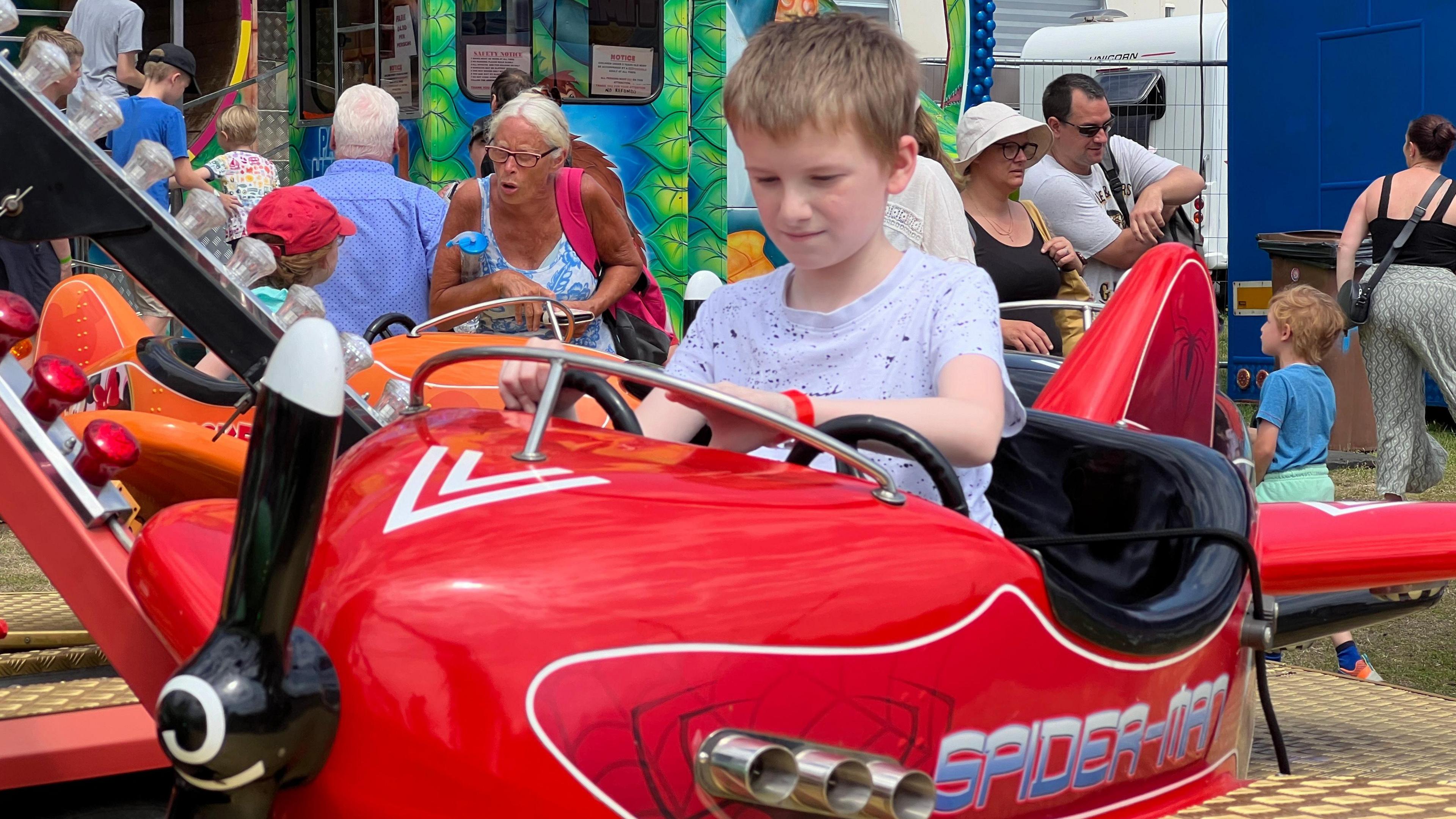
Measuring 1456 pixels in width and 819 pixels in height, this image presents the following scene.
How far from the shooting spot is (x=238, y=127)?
6969mm

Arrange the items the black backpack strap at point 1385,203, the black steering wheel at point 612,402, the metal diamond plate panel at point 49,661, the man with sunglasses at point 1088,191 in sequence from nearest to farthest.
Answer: the black steering wheel at point 612,402
the metal diamond plate panel at point 49,661
the man with sunglasses at point 1088,191
the black backpack strap at point 1385,203

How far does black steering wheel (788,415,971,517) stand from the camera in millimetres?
1542

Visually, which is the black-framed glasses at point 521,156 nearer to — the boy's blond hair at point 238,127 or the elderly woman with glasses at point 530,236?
the elderly woman with glasses at point 530,236

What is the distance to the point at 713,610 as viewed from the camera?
128cm

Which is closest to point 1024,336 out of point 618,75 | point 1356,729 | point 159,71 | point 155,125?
point 1356,729

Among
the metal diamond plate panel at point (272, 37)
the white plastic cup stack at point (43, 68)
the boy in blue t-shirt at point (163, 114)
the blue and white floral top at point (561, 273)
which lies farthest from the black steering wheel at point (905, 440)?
the metal diamond plate panel at point (272, 37)

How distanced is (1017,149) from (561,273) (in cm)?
127

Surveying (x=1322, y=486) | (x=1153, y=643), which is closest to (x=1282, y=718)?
(x=1153, y=643)

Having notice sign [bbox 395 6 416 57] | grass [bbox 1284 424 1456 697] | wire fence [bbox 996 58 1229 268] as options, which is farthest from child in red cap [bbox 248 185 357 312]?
wire fence [bbox 996 58 1229 268]

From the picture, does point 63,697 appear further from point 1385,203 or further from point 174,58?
point 1385,203

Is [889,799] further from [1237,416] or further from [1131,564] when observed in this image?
[1237,416]

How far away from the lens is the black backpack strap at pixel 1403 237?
23.7 ft

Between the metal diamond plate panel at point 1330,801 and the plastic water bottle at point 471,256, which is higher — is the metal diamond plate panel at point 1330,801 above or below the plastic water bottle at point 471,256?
below

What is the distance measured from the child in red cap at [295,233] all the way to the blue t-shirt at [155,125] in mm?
3469
